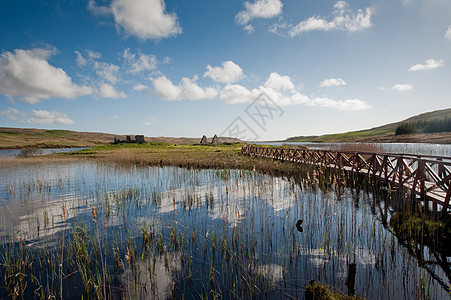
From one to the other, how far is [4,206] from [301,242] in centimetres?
1083

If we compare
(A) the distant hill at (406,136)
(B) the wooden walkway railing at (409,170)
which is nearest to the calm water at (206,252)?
(B) the wooden walkway railing at (409,170)

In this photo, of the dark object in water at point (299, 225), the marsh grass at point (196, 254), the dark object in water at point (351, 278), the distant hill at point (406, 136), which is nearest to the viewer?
the dark object in water at point (351, 278)

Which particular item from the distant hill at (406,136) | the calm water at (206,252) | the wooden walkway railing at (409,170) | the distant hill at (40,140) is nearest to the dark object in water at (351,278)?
the calm water at (206,252)

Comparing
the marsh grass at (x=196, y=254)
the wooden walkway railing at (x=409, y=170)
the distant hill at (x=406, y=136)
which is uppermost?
the distant hill at (x=406, y=136)

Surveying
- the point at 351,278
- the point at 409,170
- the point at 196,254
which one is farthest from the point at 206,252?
the point at 409,170

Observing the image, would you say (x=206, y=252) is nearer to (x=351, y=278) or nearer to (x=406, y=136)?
(x=351, y=278)

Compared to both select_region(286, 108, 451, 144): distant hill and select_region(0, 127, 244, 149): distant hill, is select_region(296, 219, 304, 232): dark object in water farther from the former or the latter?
select_region(0, 127, 244, 149): distant hill

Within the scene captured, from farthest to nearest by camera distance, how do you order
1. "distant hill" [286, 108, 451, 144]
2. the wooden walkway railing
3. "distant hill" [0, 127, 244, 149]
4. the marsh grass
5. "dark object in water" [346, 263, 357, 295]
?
1. "distant hill" [0, 127, 244, 149]
2. "distant hill" [286, 108, 451, 144]
3. the wooden walkway railing
4. the marsh grass
5. "dark object in water" [346, 263, 357, 295]

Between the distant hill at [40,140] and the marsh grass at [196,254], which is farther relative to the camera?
the distant hill at [40,140]

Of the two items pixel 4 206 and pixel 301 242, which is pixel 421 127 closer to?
pixel 301 242

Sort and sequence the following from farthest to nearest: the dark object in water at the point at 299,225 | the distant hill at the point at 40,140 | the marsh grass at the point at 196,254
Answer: the distant hill at the point at 40,140
the dark object in water at the point at 299,225
the marsh grass at the point at 196,254

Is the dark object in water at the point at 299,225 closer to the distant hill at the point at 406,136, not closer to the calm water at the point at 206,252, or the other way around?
the calm water at the point at 206,252

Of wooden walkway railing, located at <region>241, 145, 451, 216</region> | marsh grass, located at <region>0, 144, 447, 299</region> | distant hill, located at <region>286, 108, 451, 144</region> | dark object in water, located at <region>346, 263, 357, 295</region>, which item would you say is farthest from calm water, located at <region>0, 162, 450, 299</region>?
distant hill, located at <region>286, 108, 451, 144</region>

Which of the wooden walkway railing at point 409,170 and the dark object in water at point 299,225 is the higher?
the wooden walkway railing at point 409,170
